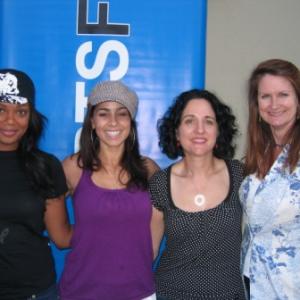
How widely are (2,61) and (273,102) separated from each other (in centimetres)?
140

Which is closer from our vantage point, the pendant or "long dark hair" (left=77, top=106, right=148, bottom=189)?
the pendant

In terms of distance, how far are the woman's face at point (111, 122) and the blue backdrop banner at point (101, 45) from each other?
0.35 metres

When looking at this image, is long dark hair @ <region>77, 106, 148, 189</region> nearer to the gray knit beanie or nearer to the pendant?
the gray knit beanie

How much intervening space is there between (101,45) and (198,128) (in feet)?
2.44

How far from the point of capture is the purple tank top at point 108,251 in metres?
1.68

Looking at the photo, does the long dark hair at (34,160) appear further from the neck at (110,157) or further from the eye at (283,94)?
the eye at (283,94)

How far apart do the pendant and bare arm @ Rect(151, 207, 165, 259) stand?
181 mm

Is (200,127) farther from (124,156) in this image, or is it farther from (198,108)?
(124,156)

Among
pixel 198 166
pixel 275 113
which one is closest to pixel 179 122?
pixel 198 166

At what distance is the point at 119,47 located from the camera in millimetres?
2129

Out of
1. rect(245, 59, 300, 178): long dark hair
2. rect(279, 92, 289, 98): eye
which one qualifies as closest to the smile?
rect(245, 59, 300, 178): long dark hair

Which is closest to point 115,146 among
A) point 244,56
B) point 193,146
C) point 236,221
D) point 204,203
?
point 193,146

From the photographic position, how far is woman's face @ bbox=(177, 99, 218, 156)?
1.77 meters

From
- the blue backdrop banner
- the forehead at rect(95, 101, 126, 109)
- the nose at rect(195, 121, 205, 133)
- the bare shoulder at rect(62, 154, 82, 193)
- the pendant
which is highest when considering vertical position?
the blue backdrop banner
